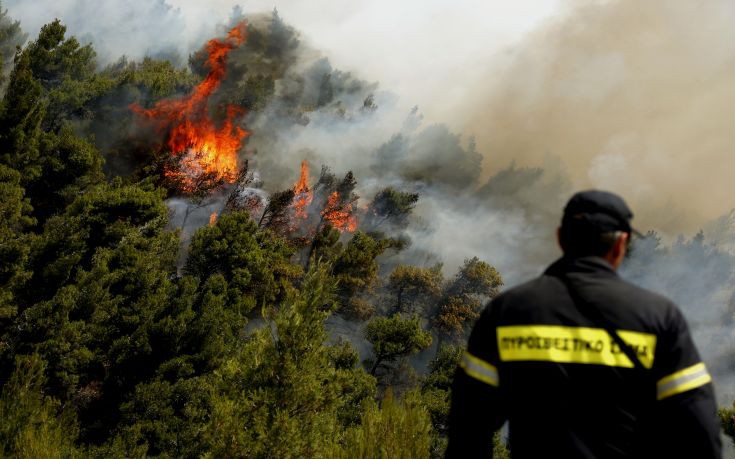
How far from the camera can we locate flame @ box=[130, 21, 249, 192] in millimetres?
52188

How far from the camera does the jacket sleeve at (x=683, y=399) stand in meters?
1.72

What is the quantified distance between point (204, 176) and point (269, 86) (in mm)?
19704

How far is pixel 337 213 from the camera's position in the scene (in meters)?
57.8

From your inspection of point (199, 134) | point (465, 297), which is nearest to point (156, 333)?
point (199, 134)

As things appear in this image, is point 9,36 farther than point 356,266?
Yes

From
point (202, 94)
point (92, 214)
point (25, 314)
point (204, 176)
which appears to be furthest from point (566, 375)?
point (202, 94)

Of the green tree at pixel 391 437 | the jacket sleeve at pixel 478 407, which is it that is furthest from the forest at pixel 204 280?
the jacket sleeve at pixel 478 407

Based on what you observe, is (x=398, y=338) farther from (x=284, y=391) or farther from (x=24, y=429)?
(x=284, y=391)

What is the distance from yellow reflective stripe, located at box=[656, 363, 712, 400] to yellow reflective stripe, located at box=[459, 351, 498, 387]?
564 mm

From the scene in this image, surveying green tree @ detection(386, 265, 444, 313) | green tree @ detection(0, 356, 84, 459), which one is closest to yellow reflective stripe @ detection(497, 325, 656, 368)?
green tree @ detection(0, 356, 84, 459)

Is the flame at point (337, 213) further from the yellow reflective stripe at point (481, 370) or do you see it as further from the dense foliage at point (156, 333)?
the yellow reflective stripe at point (481, 370)

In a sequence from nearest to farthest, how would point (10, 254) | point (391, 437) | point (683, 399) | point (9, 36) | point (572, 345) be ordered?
point (683, 399) → point (572, 345) → point (391, 437) → point (10, 254) → point (9, 36)

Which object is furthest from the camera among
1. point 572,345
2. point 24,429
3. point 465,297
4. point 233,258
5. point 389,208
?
point 389,208

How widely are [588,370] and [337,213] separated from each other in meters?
56.2
